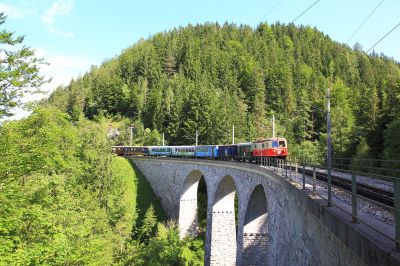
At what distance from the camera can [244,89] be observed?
99938 mm

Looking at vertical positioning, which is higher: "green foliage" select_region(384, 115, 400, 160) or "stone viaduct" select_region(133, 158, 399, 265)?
"green foliage" select_region(384, 115, 400, 160)

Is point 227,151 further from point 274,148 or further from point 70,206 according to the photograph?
point 70,206

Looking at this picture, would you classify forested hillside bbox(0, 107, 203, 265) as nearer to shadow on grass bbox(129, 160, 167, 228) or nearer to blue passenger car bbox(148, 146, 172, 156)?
shadow on grass bbox(129, 160, 167, 228)

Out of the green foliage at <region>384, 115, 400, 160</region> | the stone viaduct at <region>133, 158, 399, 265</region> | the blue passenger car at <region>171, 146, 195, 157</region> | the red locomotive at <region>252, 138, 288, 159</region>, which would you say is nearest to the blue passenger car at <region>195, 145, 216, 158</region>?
the blue passenger car at <region>171, 146, 195, 157</region>

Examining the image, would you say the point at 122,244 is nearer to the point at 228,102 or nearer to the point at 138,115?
the point at 228,102

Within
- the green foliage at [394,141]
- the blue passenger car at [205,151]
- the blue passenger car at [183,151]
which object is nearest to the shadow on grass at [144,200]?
the blue passenger car at [183,151]

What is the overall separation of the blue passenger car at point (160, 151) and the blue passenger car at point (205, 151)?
874 centimetres

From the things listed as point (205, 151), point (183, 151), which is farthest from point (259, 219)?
point (183, 151)

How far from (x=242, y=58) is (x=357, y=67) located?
49.3 m

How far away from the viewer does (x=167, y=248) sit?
30.3 meters

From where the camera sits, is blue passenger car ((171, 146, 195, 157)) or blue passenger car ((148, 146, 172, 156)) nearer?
blue passenger car ((171, 146, 195, 157))

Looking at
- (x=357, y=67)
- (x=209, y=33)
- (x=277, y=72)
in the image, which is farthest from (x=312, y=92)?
(x=209, y=33)

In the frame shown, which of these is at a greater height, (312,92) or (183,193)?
(312,92)

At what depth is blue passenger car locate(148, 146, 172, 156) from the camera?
54287 millimetres
